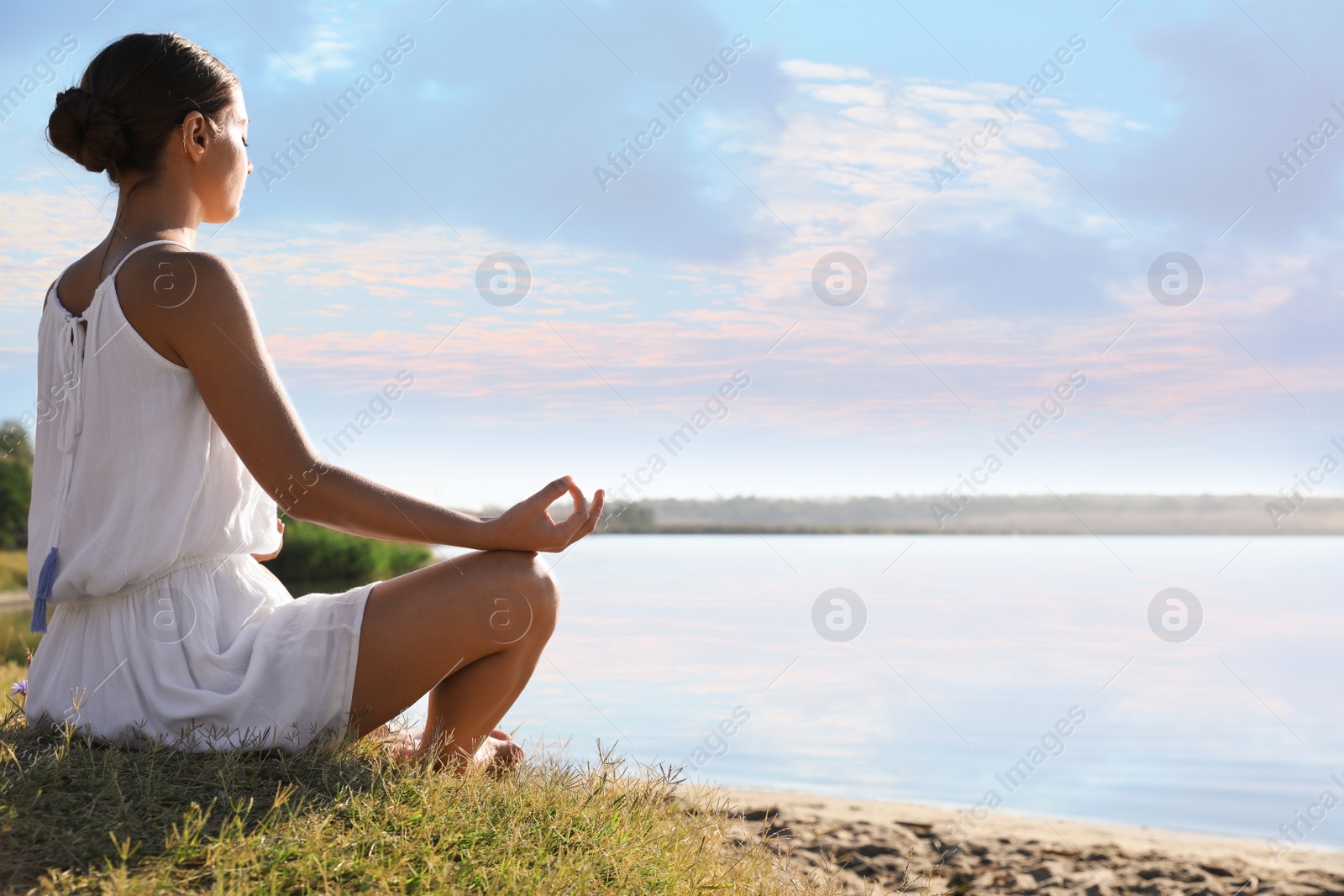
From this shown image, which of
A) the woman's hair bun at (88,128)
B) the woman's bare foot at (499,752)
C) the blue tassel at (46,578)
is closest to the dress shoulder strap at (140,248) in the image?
the woman's hair bun at (88,128)

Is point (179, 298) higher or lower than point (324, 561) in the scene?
higher

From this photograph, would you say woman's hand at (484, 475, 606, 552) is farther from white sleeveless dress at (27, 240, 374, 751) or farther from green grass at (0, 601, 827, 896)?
green grass at (0, 601, 827, 896)

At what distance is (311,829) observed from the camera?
2080 millimetres

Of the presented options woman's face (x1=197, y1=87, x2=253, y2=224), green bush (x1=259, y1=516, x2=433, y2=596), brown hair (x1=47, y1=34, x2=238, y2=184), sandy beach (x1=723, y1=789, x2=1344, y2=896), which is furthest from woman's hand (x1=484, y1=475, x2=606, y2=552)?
green bush (x1=259, y1=516, x2=433, y2=596)

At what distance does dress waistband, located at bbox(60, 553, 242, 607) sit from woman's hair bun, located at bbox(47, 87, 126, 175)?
39.1 inches

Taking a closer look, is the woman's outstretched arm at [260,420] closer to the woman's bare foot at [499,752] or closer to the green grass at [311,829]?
the green grass at [311,829]

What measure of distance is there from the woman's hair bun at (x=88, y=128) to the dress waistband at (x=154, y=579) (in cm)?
99

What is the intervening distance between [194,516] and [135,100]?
39.9 inches

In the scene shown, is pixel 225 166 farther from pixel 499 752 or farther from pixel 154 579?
pixel 499 752

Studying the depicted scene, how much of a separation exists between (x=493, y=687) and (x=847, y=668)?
9.76m

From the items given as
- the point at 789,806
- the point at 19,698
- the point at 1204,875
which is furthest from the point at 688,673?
the point at 19,698

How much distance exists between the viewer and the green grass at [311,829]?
191 cm

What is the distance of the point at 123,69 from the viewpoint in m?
2.39

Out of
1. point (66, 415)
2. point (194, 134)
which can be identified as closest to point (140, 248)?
point (194, 134)
